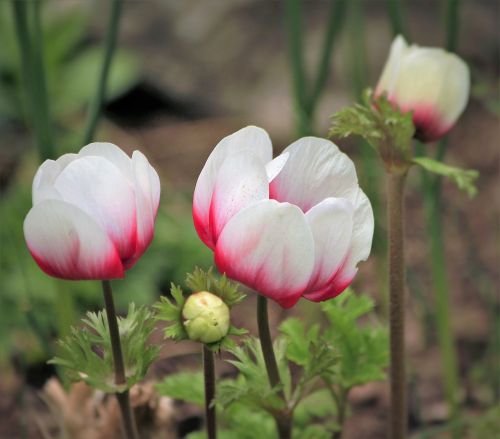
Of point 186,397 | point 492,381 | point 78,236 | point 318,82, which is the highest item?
point 78,236

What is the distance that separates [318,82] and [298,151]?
2.51 ft

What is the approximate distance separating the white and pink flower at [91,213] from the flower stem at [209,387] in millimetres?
120

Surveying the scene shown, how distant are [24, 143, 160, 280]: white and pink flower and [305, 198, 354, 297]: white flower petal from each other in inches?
6.4

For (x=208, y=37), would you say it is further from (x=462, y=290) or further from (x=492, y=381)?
(x=492, y=381)

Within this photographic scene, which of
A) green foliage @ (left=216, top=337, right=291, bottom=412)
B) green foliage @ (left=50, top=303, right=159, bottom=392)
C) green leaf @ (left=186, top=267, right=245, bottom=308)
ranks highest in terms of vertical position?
green leaf @ (left=186, top=267, right=245, bottom=308)

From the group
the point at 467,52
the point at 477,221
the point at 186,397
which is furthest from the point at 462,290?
the point at 186,397

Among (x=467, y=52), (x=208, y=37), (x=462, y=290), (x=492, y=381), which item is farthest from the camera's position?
(x=208, y=37)

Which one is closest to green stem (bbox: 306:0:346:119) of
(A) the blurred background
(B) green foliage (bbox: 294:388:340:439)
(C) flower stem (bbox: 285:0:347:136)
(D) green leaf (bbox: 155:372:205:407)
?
(C) flower stem (bbox: 285:0:347:136)

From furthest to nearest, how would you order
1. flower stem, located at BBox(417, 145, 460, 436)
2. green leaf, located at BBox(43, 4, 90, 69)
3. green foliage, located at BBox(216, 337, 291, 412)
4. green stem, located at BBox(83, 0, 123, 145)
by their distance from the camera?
1. green leaf, located at BBox(43, 4, 90, 69)
2. flower stem, located at BBox(417, 145, 460, 436)
3. green stem, located at BBox(83, 0, 123, 145)
4. green foliage, located at BBox(216, 337, 291, 412)

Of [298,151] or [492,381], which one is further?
[492,381]

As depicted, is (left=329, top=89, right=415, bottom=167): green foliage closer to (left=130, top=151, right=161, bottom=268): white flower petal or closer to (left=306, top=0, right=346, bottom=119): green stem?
(left=130, top=151, right=161, bottom=268): white flower petal

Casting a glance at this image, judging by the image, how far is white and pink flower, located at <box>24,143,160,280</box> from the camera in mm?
975

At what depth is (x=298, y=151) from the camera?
1027mm

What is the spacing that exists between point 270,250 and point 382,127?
299mm
